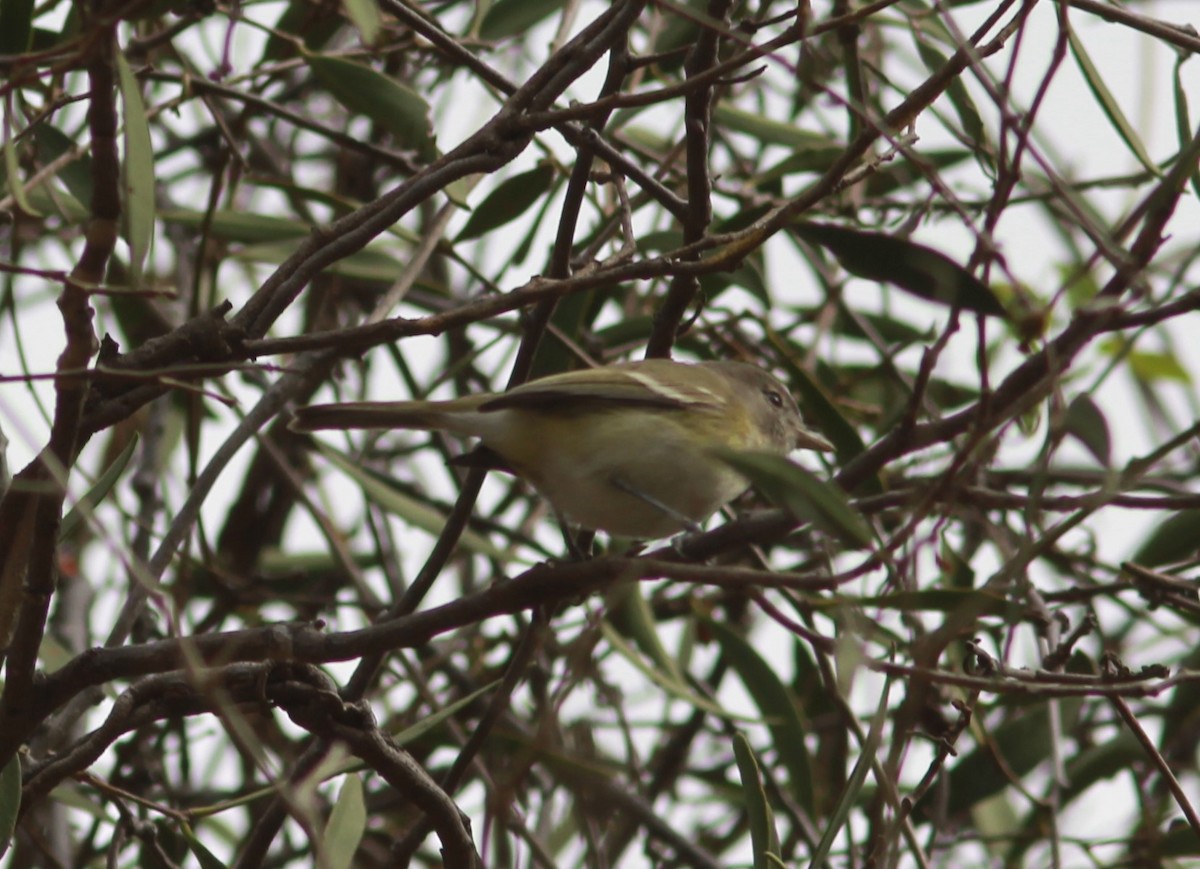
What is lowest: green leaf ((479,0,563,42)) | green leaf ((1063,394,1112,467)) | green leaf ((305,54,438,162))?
green leaf ((1063,394,1112,467))

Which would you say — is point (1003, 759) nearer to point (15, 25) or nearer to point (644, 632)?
point (644, 632)

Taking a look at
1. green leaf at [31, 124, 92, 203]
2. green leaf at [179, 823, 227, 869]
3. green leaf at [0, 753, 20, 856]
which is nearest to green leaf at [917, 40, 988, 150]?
green leaf at [31, 124, 92, 203]

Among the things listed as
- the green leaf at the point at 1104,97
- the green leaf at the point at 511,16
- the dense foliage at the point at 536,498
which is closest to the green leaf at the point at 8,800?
the dense foliage at the point at 536,498

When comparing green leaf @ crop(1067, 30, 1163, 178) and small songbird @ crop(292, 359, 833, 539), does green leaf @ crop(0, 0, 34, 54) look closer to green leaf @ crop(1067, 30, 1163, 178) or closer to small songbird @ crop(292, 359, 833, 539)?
small songbird @ crop(292, 359, 833, 539)

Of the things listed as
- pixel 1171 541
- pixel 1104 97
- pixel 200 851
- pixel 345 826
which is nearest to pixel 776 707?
pixel 1171 541

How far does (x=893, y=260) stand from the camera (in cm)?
269

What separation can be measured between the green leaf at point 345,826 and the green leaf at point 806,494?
47.6 inches

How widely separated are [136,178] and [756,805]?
4.81ft

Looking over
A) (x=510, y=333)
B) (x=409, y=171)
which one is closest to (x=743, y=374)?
(x=510, y=333)

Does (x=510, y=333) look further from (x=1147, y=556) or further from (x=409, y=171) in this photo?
(x=1147, y=556)

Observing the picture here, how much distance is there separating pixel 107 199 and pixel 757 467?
0.90 metres

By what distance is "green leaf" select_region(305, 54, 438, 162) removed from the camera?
3293 mm

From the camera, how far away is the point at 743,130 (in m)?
4.10

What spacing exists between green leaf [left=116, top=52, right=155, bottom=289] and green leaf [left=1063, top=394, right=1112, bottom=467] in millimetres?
1337
